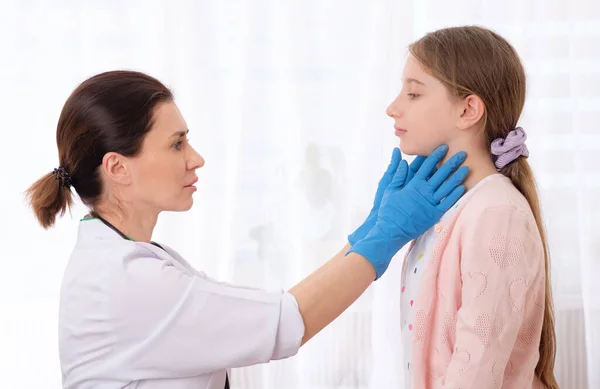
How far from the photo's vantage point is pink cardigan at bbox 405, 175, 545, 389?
→ 125 cm

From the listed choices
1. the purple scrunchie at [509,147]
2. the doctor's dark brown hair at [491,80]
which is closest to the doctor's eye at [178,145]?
the doctor's dark brown hair at [491,80]

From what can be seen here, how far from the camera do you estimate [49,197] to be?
4.70 feet

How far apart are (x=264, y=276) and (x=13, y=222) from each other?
85 centimetres

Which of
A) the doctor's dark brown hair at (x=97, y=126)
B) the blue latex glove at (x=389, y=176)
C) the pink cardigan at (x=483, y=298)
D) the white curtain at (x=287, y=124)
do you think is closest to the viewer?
the pink cardigan at (x=483, y=298)

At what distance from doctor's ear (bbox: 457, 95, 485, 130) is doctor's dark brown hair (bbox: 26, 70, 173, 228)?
602 millimetres

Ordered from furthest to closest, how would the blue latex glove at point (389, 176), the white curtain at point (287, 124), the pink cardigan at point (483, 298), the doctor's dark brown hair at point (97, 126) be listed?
the white curtain at point (287, 124), the blue latex glove at point (389, 176), the doctor's dark brown hair at point (97, 126), the pink cardigan at point (483, 298)

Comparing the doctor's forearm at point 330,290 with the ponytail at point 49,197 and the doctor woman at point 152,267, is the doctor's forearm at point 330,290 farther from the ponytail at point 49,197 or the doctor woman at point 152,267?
the ponytail at point 49,197

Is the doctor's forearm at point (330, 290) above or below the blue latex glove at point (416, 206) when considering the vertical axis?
below

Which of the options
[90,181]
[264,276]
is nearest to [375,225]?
[90,181]

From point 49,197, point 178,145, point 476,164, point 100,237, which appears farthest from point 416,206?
point 49,197

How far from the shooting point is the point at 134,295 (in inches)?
51.3

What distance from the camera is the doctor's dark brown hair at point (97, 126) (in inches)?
54.1

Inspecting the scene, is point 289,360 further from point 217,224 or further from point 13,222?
point 13,222

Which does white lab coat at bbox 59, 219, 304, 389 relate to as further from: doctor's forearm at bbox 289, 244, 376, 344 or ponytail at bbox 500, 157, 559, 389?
ponytail at bbox 500, 157, 559, 389
